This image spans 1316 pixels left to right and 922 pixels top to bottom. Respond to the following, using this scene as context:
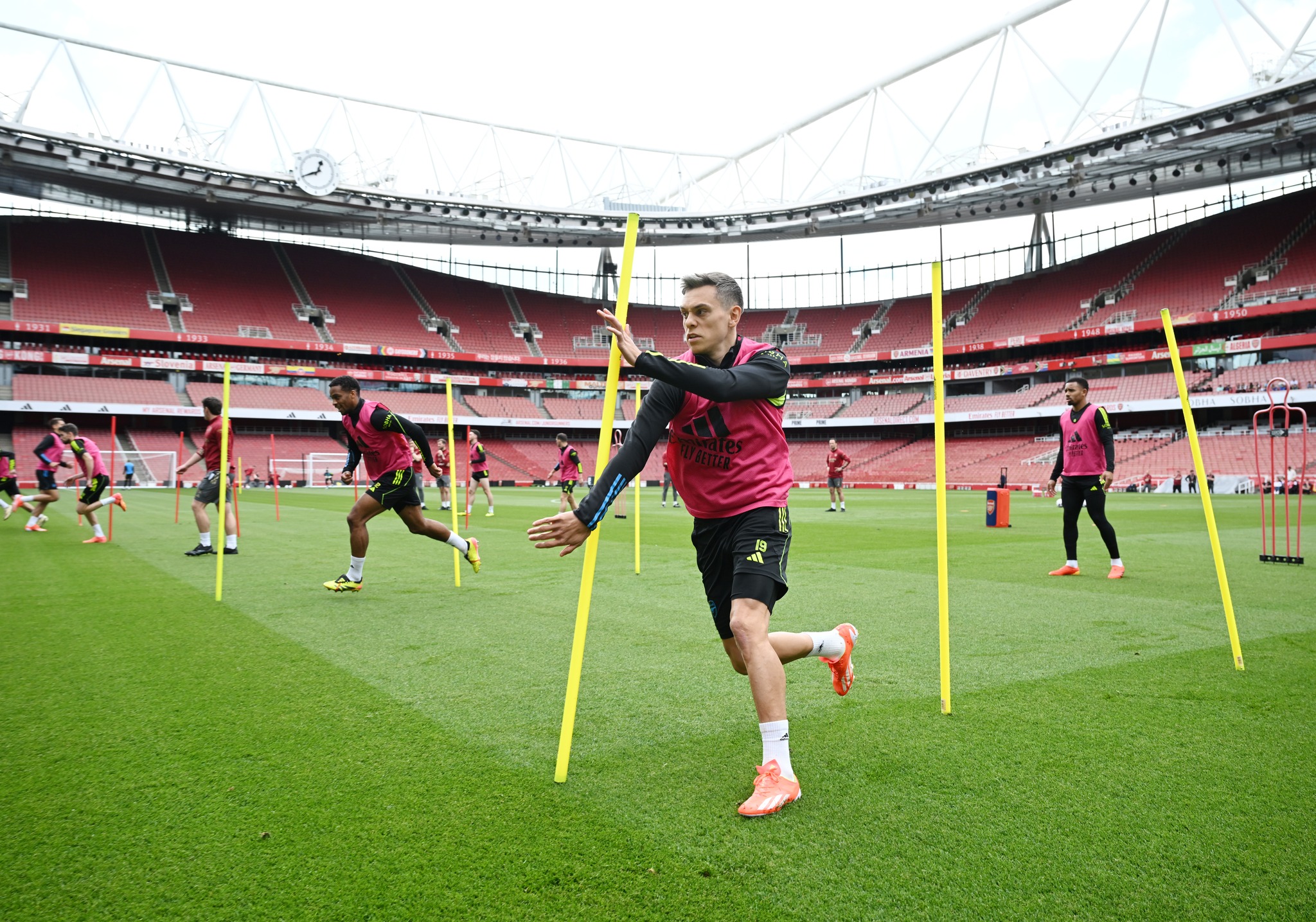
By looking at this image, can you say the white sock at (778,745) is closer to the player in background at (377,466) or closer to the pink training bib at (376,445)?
the player in background at (377,466)

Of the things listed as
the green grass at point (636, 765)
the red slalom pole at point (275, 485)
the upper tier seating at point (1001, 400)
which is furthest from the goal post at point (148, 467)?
the upper tier seating at point (1001, 400)

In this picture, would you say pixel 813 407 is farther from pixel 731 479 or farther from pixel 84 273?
pixel 731 479

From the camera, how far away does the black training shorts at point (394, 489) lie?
312 inches

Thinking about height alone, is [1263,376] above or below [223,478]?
above

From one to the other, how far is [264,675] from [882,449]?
53083 mm

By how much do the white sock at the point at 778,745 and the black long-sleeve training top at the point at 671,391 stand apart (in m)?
1.08

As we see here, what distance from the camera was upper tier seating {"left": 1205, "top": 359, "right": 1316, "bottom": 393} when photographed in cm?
3906

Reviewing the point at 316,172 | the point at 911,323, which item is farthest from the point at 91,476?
the point at 911,323

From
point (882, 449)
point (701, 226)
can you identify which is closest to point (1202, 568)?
point (701, 226)

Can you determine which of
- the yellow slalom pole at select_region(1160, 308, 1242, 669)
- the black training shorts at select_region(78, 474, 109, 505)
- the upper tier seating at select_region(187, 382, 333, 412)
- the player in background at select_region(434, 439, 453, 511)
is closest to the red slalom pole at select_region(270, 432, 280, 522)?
the player in background at select_region(434, 439, 453, 511)

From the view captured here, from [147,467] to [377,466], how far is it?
134 feet

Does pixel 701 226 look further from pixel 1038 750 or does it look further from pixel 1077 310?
pixel 1038 750

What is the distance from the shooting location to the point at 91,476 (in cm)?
1303

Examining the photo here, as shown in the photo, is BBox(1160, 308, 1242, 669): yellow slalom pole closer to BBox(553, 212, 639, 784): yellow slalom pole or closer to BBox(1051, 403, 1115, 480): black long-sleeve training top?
BBox(553, 212, 639, 784): yellow slalom pole
